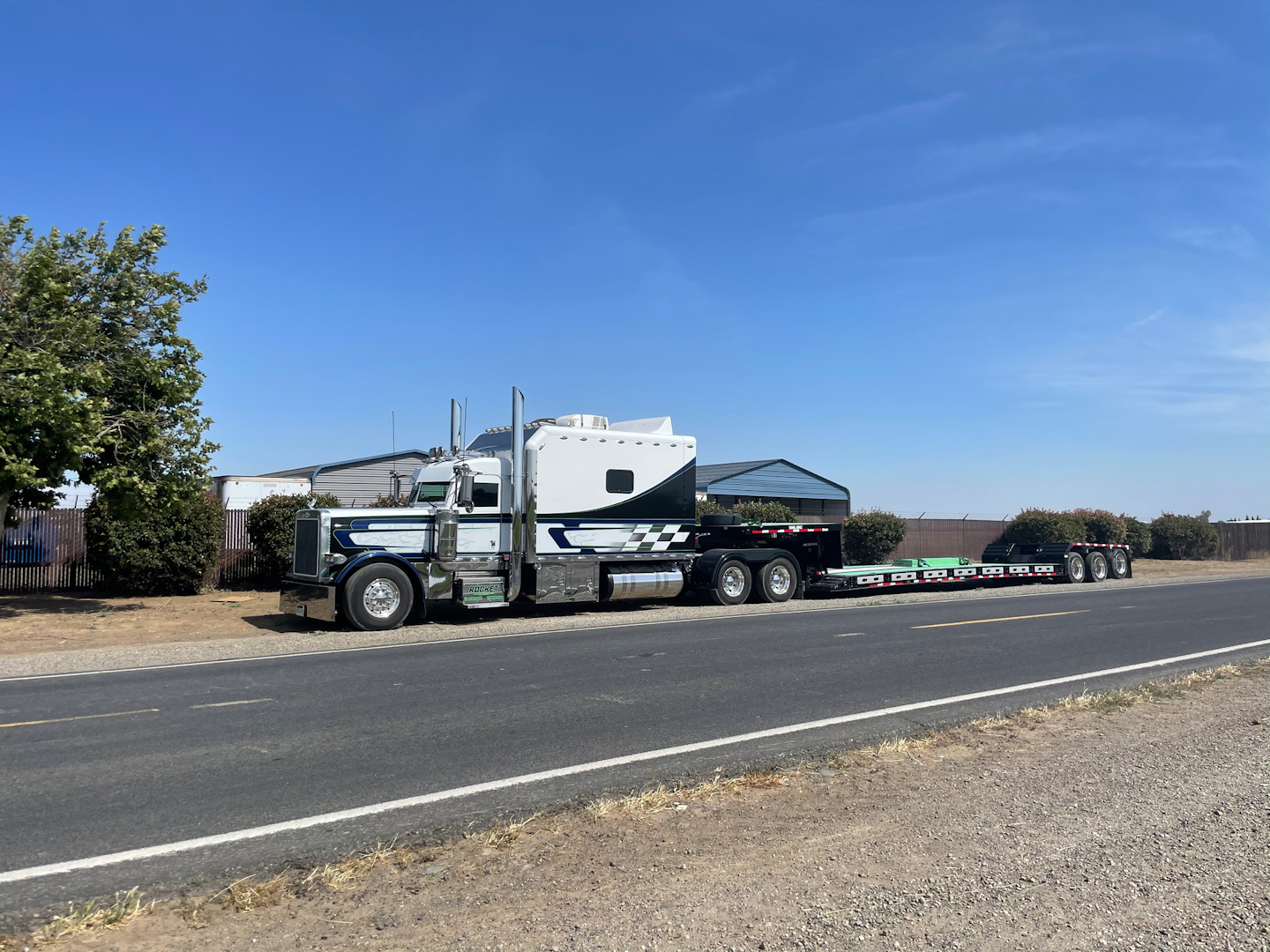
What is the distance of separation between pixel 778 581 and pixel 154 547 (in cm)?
1346

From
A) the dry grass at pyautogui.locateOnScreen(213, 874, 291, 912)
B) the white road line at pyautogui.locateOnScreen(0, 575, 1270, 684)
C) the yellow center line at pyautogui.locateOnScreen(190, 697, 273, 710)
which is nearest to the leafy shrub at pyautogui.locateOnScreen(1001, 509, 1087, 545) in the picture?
the white road line at pyautogui.locateOnScreen(0, 575, 1270, 684)

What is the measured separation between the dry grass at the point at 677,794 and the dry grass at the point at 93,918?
2413mm

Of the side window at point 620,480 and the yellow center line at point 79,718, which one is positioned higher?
the side window at point 620,480

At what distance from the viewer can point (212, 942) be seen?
3971 mm

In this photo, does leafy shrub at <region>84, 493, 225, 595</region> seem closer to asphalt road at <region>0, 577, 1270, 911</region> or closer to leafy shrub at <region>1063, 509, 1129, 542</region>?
asphalt road at <region>0, 577, 1270, 911</region>

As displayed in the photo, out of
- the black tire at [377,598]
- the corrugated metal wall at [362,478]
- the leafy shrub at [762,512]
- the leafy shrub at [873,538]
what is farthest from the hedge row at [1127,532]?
the black tire at [377,598]

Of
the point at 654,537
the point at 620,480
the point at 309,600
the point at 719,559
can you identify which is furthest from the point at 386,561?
the point at 719,559

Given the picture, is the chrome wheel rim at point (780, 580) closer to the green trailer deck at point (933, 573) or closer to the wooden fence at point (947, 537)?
the green trailer deck at point (933, 573)

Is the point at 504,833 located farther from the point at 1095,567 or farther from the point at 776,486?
the point at 776,486

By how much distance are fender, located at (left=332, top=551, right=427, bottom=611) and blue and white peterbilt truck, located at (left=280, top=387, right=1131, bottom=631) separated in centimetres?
3

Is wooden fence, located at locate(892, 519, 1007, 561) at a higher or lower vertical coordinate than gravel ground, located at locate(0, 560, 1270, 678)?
higher

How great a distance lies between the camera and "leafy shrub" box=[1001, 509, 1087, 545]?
37.5 m

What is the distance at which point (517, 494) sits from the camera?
17.2m

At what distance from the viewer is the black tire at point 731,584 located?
19.4 m
